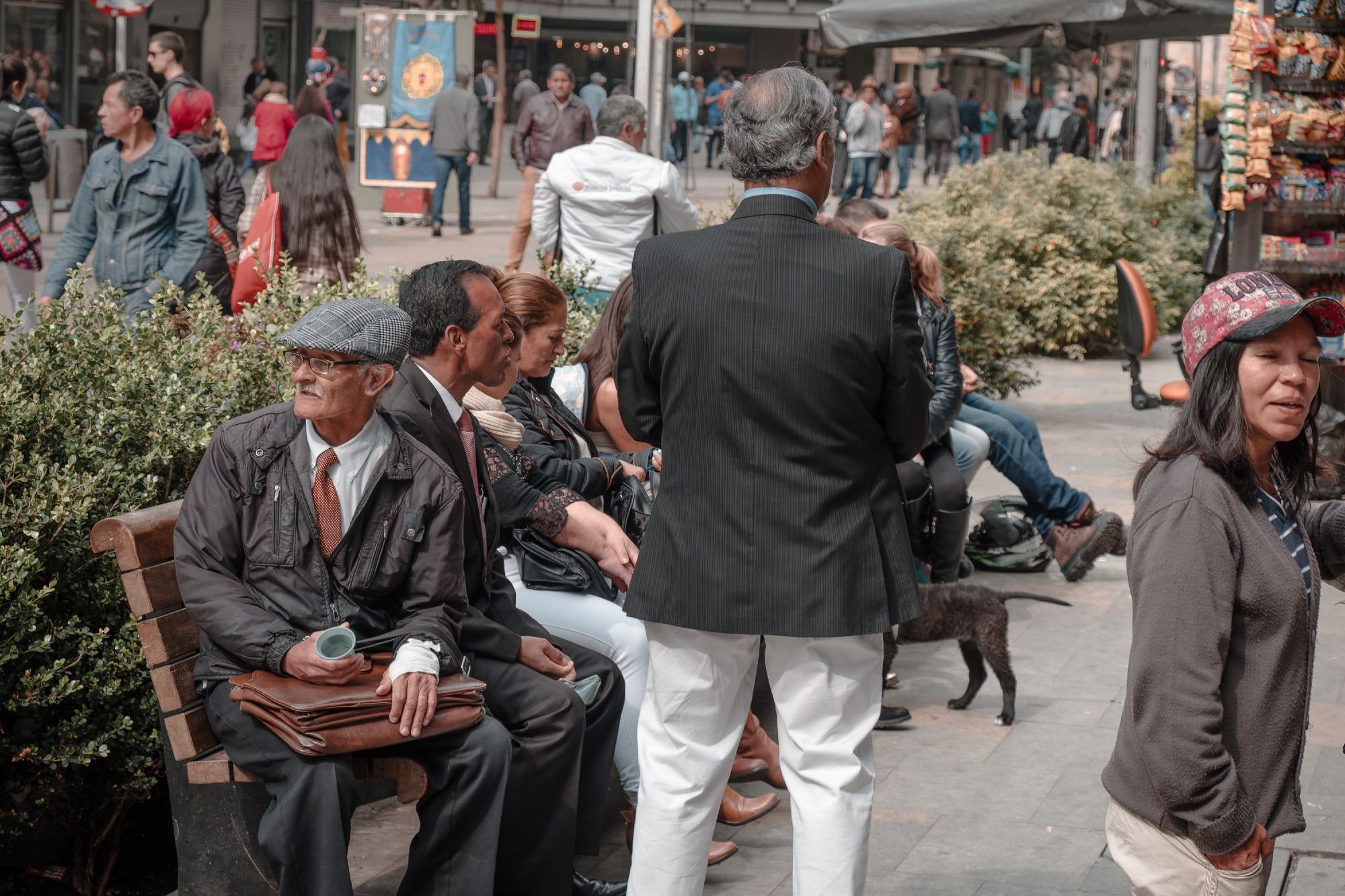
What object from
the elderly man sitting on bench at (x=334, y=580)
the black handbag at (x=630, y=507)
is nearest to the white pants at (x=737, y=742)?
the elderly man sitting on bench at (x=334, y=580)

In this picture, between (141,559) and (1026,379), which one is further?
(1026,379)

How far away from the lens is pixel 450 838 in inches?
136

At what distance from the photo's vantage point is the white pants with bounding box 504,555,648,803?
418cm

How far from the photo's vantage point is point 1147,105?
695 inches

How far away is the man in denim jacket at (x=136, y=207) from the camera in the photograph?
7.23 metres

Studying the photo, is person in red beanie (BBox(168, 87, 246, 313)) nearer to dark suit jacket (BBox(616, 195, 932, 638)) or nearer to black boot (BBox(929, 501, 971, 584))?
black boot (BBox(929, 501, 971, 584))

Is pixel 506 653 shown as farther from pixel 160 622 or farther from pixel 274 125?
pixel 274 125

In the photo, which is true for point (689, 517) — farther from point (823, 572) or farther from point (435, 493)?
point (435, 493)

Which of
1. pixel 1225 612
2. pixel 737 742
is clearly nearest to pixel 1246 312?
pixel 1225 612

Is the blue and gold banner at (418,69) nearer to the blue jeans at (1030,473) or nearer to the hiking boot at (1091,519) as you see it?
the blue jeans at (1030,473)

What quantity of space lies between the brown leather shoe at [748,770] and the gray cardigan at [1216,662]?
195cm

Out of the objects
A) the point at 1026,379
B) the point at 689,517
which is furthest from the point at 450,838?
the point at 1026,379

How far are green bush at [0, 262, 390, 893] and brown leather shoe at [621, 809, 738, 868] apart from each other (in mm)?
1207

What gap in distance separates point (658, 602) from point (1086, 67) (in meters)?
62.5
